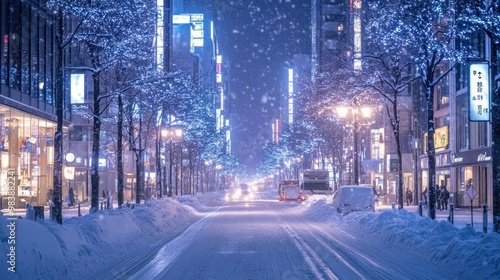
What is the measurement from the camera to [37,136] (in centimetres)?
5378

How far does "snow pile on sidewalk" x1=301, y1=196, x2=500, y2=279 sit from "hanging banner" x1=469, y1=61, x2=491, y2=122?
4048mm

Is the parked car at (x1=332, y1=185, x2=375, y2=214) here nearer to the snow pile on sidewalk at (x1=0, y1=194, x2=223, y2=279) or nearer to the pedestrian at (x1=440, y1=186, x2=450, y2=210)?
the snow pile on sidewalk at (x1=0, y1=194, x2=223, y2=279)

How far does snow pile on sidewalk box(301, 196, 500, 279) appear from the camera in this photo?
14.5 metres

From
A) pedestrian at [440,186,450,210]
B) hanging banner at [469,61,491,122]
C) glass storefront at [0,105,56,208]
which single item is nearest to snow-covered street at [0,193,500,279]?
hanging banner at [469,61,491,122]

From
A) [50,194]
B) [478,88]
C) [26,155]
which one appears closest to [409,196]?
[50,194]

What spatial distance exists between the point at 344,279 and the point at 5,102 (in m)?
34.0

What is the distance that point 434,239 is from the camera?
18.3m

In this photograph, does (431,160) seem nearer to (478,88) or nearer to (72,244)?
(478,88)

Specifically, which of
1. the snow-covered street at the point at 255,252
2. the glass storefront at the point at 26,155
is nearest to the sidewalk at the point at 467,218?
the snow-covered street at the point at 255,252

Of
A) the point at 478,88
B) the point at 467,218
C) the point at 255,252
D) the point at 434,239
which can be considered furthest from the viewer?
the point at 467,218

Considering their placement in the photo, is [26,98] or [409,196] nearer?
[26,98]

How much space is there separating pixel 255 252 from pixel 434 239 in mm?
4951

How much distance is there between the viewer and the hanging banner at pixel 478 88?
899 inches

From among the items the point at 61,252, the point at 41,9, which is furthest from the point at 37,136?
the point at 61,252
